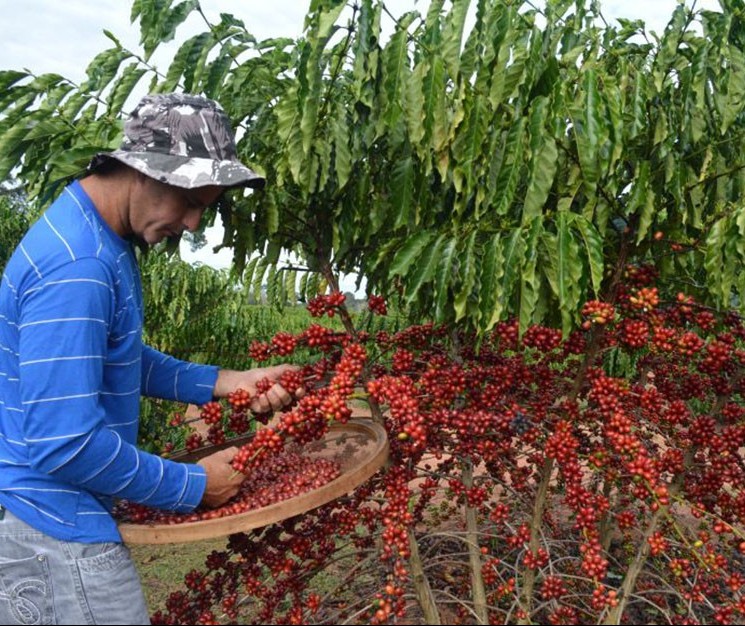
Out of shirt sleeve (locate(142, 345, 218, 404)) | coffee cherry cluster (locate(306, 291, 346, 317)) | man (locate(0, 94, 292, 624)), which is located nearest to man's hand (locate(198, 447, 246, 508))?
man (locate(0, 94, 292, 624))

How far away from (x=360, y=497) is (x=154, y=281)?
505 centimetres

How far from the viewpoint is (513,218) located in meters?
2.43

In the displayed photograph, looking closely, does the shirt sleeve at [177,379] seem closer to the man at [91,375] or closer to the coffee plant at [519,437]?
the coffee plant at [519,437]

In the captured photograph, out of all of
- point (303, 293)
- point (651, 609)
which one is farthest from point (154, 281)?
point (651, 609)

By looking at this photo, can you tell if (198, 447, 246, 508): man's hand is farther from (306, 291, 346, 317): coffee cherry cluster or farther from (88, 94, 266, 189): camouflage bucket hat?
(88, 94, 266, 189): camouflage bucket hat

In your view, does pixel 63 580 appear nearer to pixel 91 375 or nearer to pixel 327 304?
pixel 91 375

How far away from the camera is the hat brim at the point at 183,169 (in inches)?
64.3

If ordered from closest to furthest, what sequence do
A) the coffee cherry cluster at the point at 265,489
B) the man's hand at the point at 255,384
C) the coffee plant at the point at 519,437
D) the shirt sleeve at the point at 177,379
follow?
the coffee cherry cluster at the point at 265,489, the coffee plant at the point at 519,437, the man's hand at the point at 255,384, the shirt sleeve at the point at 177,379

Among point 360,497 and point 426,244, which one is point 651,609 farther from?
point 426,244

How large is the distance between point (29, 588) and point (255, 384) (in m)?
0.78

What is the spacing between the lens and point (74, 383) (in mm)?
1478

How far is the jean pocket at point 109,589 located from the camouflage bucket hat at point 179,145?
0.93m

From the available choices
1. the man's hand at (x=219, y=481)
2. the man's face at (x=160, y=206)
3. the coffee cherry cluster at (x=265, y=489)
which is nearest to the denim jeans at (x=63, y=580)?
the coffee cherry cluster at (x=265, y=489)

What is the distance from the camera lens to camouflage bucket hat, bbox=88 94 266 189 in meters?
1.65
